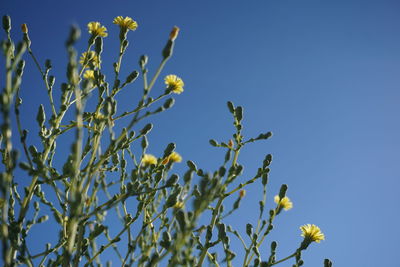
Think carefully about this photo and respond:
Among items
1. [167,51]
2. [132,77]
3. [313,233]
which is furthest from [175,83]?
[313,233]

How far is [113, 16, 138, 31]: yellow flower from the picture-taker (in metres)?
2.63

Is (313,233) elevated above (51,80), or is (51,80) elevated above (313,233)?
(51,80)

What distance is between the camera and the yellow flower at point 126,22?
2627 mm

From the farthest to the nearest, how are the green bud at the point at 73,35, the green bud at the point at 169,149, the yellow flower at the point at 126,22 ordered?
the yellow flower at the point at 126,22, the green bud at the point at 169,149, the green bud at the point at 73,35

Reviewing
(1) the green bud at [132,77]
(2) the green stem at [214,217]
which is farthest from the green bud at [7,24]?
(2) the green stem at [214,217]

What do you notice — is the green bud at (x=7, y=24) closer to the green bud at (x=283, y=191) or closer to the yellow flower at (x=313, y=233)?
the green bud at (x=283, y=191)

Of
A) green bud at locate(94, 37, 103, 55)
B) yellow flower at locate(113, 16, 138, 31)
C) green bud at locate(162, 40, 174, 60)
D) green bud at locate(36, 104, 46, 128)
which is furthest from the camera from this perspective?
yellow flower at locate(113, 16, 138, 31)

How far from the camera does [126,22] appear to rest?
8.63ft

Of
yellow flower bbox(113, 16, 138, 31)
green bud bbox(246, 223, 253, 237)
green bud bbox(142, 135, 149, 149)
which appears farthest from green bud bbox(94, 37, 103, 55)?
green bud bbox(246, 223, 253, 237)

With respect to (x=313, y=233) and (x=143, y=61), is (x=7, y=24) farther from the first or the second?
(x=313, y=233)

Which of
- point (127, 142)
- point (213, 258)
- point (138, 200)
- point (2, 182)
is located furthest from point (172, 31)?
point (213, 258)

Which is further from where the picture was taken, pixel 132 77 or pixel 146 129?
pixel 132 77

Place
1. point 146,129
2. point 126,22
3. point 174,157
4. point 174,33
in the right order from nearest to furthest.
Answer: point 174,33 < point 146,129 < point 126,22 < point 174,157

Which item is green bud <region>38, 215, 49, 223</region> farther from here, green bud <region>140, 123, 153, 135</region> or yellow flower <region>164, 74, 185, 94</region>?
yellow flower <region>164, 74, 185, 94</region>
